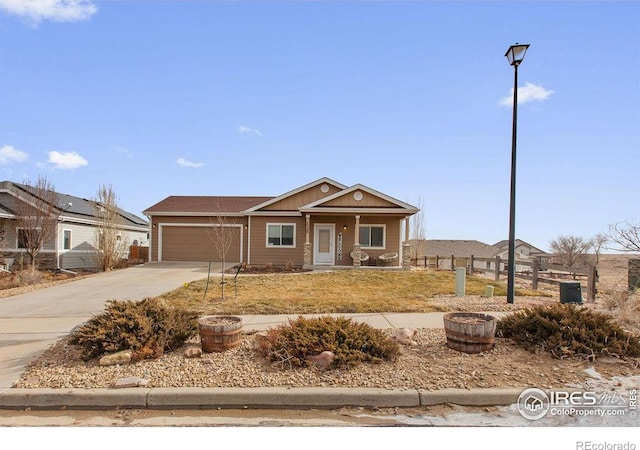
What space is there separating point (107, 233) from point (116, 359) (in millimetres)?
15293

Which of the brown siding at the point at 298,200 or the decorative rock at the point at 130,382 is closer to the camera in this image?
the decorative rock at the point at 130,382

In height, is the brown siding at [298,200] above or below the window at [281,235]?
above

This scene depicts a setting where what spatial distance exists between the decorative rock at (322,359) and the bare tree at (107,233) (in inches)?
653

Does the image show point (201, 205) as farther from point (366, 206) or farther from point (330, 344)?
point (330, 344)

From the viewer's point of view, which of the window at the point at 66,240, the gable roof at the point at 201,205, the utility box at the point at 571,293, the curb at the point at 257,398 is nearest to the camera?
the curb at the point at 257,398

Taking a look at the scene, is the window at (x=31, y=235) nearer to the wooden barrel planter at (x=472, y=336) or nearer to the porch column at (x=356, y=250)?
the porch column at (x=356, y=250)

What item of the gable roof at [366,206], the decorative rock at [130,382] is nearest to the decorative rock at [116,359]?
the decorative rock at [130,382]

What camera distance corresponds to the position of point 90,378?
12.9 feet

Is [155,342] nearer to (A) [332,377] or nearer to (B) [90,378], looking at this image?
(B) [90,378]

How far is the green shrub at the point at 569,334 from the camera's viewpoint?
173 inches

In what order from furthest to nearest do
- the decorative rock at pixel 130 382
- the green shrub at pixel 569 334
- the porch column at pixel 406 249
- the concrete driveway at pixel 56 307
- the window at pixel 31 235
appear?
the porch column at pixel 406 249 → the window at pixel 31 235 → the concrete driveway at pixel 56 307 → the green shrub at pixel 569 334 → the decorative rock at pixel 130 382

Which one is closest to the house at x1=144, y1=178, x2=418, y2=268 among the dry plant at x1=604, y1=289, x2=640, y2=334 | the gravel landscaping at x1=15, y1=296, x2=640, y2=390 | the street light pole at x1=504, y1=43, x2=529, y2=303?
the street light pole at x1=504, y1=43, x2=529, y2=303

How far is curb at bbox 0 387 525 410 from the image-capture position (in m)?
3.52

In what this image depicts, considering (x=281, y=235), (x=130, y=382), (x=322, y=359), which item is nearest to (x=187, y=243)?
(x=281, y=235)
